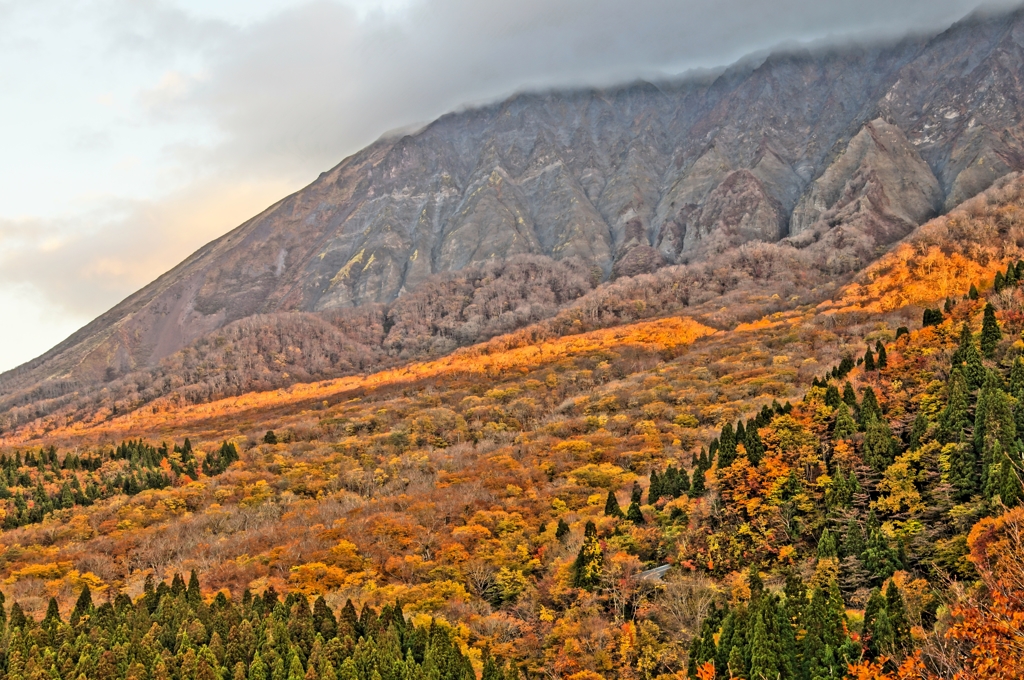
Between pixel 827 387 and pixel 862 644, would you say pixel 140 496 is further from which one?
pixel 862 644

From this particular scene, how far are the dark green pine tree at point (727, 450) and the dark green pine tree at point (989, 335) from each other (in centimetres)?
2485

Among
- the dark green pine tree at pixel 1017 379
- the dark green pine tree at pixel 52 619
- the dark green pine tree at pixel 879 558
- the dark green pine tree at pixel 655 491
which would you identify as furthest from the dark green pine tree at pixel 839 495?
the dark green pine tree at pixel 52 619

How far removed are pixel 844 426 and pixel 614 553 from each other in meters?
24.1

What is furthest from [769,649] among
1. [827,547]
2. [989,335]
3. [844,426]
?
Answer: [989,335]

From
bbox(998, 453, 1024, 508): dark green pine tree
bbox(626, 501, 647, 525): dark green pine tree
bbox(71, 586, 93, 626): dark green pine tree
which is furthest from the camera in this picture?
bbox(626, 501, 647, 525): dark green pine tree

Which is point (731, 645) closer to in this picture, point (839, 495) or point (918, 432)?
point (839, 495)

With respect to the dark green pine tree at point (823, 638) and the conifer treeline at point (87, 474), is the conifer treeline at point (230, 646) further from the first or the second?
the conifer treeline at point (87, 474)

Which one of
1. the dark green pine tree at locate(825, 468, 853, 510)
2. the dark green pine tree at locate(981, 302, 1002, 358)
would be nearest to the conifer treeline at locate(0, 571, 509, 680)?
the dark green pine tree at locate(825, 468, 853, 510)

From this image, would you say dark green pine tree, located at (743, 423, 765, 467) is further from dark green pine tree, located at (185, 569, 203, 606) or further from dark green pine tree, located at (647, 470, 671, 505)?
dark green pine tree, located at (185, 569, 203, 606)

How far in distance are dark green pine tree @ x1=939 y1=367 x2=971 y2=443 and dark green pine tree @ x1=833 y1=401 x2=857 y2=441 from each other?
8.06 meters

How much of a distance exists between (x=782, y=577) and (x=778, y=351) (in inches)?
4864

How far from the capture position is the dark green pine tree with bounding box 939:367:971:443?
216ft

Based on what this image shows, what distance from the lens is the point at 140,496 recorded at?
136m

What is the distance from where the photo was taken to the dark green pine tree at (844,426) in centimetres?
7619
